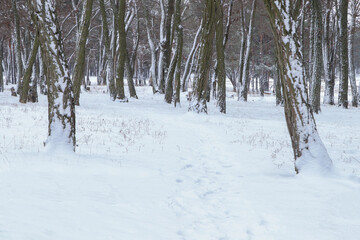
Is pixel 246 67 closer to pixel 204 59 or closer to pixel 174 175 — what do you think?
pixel 204 59

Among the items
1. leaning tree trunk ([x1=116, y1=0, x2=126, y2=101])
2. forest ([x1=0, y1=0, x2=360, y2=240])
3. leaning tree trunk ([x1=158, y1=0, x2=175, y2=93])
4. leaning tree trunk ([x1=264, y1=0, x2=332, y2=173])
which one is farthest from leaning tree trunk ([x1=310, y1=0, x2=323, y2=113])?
leaning tree trunk ([x1=264, y1=0, x2=332, y2=173])

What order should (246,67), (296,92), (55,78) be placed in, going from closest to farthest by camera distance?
1. (296,92)
2. (55,78)
3. (246,67)

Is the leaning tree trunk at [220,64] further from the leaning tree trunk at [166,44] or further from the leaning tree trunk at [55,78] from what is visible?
the leaning tree trunk at [55,78]

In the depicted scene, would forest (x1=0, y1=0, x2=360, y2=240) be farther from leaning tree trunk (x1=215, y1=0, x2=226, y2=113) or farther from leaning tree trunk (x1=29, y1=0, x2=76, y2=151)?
leaning tree trunk (x1=215, y1=0, x2=226, y2=113)

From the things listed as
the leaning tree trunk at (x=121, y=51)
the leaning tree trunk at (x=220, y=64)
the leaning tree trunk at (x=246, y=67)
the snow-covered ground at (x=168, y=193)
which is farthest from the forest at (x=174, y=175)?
the leaning tree trunk at (x=246, y=67)

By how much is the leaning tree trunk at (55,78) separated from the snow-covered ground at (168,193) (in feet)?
1.28

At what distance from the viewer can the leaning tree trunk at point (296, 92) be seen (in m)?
4.50

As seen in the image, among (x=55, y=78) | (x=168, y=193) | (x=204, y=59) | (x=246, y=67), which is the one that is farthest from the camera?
(x=246, y=67)

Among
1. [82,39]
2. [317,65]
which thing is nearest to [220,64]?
[317,65]

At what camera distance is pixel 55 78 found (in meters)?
5.08

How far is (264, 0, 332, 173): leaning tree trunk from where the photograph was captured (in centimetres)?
450

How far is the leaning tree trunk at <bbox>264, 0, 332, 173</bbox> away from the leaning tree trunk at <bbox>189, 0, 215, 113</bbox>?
8.05 meters

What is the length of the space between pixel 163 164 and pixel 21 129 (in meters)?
4.23

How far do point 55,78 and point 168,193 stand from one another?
2.83 meters
